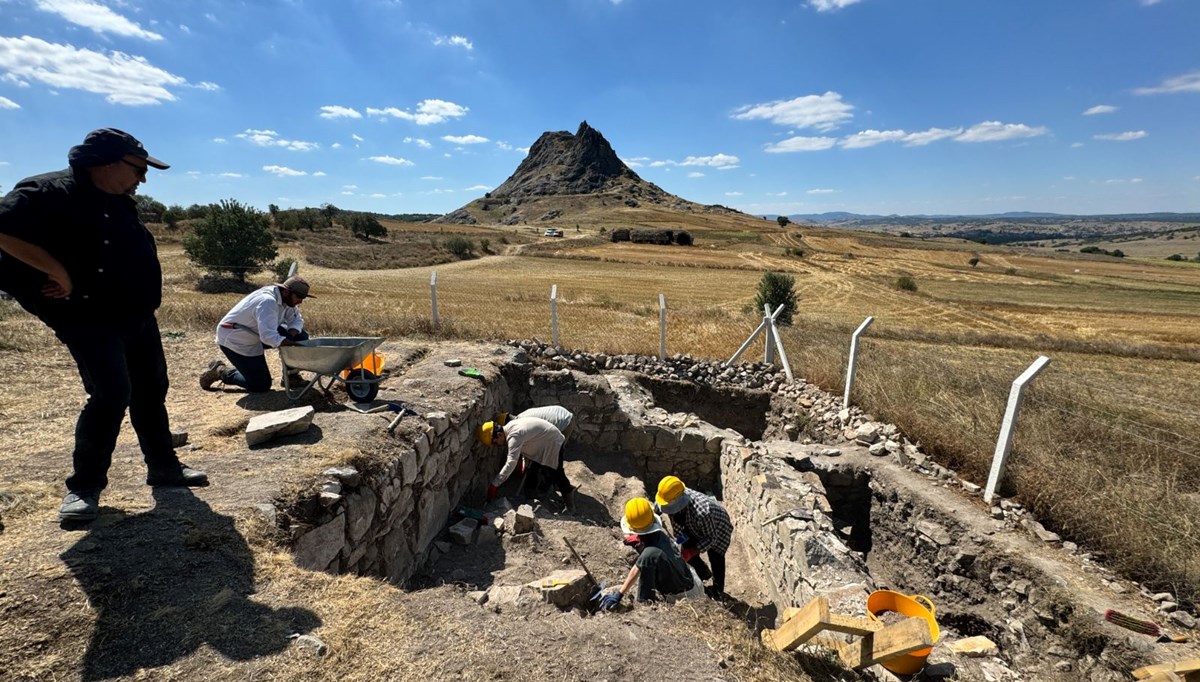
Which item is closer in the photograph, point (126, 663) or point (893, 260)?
point (126, 663)

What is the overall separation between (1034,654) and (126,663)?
19.7 ft

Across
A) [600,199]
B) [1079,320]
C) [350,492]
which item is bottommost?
[1079,320]

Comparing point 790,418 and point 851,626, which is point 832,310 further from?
point 851,626

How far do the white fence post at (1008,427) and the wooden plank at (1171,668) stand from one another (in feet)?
7.05

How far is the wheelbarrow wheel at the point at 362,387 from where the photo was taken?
614 cm

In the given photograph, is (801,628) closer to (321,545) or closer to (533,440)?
(321,545)

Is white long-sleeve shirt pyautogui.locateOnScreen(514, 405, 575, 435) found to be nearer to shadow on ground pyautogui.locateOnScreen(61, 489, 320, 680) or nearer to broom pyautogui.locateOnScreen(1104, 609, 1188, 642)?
shadow on ground pyautogui.locateOnScreen(61, 489, 320, 680)

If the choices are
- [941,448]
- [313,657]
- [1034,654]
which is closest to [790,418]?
[941,448]

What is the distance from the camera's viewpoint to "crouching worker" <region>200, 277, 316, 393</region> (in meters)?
5.58

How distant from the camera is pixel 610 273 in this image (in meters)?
38.1

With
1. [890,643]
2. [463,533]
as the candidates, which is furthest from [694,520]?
[463,533]

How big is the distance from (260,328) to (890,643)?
6.23 metres

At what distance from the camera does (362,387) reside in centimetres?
618

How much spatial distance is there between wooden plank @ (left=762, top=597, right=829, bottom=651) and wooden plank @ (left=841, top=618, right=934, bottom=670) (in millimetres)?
400
